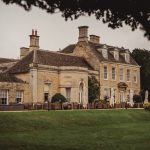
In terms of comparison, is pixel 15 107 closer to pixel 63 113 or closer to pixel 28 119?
pixel 63 113

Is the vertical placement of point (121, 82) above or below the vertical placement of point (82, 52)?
below

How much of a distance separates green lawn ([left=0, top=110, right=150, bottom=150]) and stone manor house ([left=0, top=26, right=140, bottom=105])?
10327 mm

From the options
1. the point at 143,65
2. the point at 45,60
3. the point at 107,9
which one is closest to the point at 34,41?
the point at 45,60

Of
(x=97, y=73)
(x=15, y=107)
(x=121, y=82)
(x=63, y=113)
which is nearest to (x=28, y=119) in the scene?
(x=63, y=113)

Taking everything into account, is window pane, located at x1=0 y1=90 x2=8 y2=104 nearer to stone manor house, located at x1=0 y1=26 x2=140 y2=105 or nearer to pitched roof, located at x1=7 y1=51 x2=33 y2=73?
stone manor house, located at x1=0 y1=26 x2=140 y2=105

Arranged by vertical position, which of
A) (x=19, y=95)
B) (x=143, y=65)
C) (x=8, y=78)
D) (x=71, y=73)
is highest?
(x=143, y=65)

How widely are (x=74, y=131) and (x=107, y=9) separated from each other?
48.7 ft

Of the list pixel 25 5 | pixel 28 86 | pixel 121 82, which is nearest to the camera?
pixel 25 5

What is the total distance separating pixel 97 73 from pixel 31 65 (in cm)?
1183

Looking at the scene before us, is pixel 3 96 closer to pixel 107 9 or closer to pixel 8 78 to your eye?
pixel 8 78

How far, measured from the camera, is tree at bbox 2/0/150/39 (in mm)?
14000

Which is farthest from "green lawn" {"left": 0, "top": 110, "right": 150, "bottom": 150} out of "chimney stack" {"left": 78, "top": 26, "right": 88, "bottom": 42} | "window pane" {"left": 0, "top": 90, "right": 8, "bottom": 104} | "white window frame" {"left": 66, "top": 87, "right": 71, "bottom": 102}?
"chimney stack" {"left": 78, "top": 26, "right": 88, "bottom": 42}

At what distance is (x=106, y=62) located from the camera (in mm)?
59969

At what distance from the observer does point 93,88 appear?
56.1m
